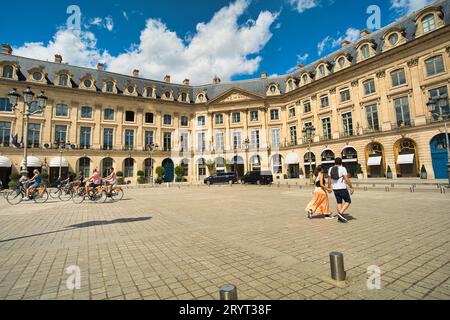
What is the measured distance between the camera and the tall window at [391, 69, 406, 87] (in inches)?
1016

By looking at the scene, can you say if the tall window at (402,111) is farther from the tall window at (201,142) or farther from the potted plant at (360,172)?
the tall window at (201,142)

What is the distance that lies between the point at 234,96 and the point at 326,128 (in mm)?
17853

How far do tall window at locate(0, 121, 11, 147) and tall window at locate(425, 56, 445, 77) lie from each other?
51042 mm

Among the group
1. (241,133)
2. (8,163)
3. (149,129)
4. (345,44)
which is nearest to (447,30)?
(345,44)

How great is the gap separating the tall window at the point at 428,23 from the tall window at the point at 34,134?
49.1 m

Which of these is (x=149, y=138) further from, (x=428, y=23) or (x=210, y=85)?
(x=428, y=23)

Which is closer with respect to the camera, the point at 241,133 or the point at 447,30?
the point at 447,30

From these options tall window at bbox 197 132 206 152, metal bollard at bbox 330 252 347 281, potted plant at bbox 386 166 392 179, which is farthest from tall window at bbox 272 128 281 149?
metal bollard at bbox 330 252 347 281

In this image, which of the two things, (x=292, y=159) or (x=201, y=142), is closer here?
(x=292, y=159)

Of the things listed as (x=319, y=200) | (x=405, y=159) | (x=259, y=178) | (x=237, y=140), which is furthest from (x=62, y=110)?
(x=405, y=159)

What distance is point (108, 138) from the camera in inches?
1417

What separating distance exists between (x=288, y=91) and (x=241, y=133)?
11206 mm

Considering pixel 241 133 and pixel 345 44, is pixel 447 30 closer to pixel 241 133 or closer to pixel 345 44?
pixel 345 44

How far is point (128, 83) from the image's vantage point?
38.2m
